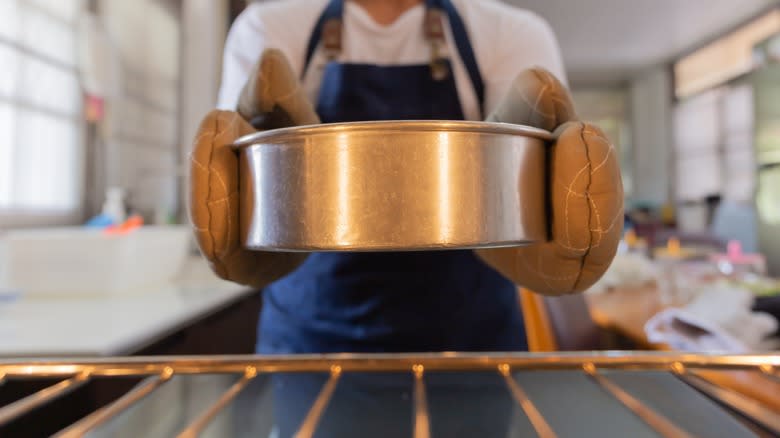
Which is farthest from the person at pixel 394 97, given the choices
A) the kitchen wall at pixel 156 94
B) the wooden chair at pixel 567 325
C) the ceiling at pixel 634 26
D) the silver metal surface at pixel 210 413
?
the ceiling at pixel 634 26

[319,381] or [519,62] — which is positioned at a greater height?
[519,62]

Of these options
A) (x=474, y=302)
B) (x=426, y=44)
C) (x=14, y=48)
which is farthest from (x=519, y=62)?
(x=14, y=48)

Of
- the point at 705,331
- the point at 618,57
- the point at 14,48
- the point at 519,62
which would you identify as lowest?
the point at 705,331

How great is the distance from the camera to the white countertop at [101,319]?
0.69 m

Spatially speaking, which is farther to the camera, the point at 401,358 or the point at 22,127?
the point at 22,127

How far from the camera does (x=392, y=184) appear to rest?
0.92 feet

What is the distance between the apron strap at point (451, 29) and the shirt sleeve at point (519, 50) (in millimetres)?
29

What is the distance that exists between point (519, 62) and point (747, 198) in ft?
15.9

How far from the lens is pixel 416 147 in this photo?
274 millimetres

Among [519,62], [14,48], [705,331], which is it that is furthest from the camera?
[14,48]

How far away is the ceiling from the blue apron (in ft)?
11.1

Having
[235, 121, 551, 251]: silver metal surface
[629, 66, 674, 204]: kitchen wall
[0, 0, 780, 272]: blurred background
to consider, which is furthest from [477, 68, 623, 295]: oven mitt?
[629, 66, 674, 204]: kitchen wall

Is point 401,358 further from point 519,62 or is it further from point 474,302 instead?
point 519,62

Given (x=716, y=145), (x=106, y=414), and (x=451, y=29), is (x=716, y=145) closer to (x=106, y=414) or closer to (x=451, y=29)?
(x=451, y=29)
